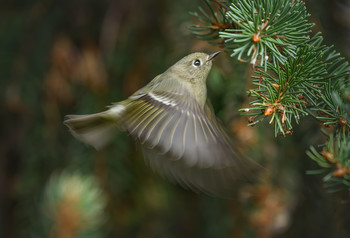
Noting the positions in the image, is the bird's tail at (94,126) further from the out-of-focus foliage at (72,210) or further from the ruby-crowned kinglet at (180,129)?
the out-of-focus foliage at (72,210)

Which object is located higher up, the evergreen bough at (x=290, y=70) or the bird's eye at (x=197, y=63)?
the bird's eye at (x=197, y=63)

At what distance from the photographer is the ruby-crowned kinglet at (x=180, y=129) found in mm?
1049

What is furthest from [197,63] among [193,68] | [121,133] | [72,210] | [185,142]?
[72,210]

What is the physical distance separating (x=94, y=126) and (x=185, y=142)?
17.3 inches

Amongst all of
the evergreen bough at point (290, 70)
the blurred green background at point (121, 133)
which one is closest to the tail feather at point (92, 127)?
the blurred green background at point (121, 133)

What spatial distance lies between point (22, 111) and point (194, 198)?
0.67 metres

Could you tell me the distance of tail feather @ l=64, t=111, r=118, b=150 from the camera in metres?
1.37

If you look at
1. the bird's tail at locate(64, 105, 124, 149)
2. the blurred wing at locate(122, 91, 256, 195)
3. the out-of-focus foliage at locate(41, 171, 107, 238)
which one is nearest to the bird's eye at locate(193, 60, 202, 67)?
the blurred wing at locate(122, 91, 256, 195)

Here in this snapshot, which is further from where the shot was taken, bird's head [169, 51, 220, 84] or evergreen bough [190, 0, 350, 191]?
bird's head [169, 51, 220, 84]

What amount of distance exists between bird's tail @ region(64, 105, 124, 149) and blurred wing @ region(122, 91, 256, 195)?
0.25 ft

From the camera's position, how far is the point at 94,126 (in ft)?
4.67

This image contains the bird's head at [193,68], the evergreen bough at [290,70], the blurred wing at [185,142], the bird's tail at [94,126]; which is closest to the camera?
the evergreen bough at [290,70]

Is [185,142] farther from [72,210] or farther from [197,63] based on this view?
[197,63]

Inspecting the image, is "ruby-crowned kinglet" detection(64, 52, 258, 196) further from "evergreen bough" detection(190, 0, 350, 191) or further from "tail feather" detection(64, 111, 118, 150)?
"evergreen bough" detection(190, 0, 350, 191)
